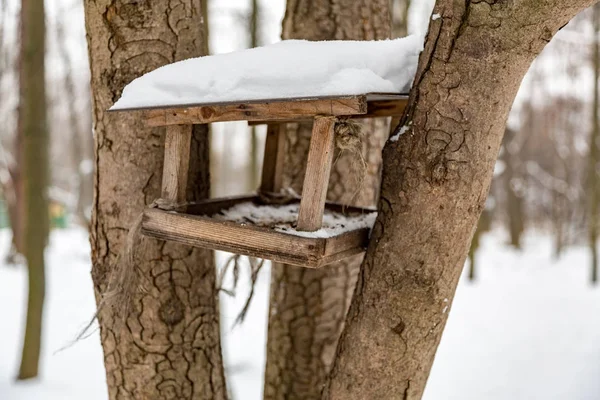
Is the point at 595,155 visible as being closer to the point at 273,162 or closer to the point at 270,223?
the point at 273,162

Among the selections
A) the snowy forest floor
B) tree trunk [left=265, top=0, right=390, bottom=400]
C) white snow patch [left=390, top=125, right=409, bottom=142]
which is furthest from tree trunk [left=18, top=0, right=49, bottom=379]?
white snow patch [left=390, top=125, right=409, bottom=142]

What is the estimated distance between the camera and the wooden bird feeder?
1.22m

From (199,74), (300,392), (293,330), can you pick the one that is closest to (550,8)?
(199,74)

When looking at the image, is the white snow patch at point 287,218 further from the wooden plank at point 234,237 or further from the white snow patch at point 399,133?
the white snow patch at point 399,133

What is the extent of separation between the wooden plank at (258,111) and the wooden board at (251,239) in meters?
0.25

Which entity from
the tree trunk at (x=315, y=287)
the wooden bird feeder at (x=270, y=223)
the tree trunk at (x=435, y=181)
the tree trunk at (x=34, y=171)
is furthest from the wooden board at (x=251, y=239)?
the tree trunk at (x=34, y=171)

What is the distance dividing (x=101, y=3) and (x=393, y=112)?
97 centimetres

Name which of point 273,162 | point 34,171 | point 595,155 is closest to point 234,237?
point 273,162

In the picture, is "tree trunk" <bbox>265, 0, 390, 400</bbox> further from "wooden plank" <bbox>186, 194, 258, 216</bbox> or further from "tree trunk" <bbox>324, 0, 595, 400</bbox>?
A: "tree trunk" <bbox>324, 0, 595, 400</bbox>

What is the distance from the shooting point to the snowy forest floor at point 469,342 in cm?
407

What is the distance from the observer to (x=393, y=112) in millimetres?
1668

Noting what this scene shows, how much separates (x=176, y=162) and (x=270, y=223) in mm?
332

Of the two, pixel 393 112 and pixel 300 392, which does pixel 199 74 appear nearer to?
pixel 393 112

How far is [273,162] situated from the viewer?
78.5 inches
